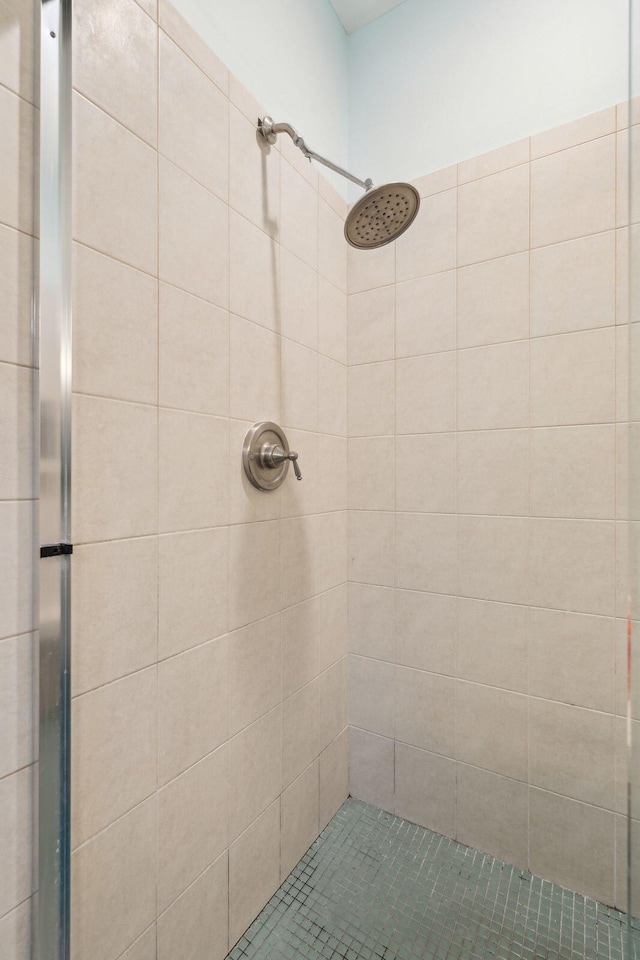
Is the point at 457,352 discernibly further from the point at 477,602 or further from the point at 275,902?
the point at 275,902

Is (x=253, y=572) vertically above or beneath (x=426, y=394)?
beneath

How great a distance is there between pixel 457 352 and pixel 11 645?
123 cm

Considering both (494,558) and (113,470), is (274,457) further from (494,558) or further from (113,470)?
(494,558)

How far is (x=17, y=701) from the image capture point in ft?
2.05

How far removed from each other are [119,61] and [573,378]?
1.15 meters

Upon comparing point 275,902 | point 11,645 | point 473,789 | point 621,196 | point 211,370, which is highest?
point 621,196

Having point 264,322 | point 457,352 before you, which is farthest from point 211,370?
point 457,352

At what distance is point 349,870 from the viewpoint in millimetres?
1218

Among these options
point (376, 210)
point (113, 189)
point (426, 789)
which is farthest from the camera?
point (426, 789)

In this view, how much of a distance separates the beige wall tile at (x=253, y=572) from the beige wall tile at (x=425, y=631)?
0.45 m

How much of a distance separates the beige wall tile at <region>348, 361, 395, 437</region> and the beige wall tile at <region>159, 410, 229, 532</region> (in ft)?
1.93

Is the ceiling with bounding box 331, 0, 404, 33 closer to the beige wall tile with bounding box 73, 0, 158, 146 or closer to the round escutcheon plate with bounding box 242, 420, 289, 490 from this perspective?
the beige wall tile with bounding box 73, 0, 158, 146

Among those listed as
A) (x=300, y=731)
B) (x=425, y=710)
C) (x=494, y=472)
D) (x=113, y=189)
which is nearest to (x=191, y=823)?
(x=300, y=731)

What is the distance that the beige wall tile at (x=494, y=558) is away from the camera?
1.23 meters
